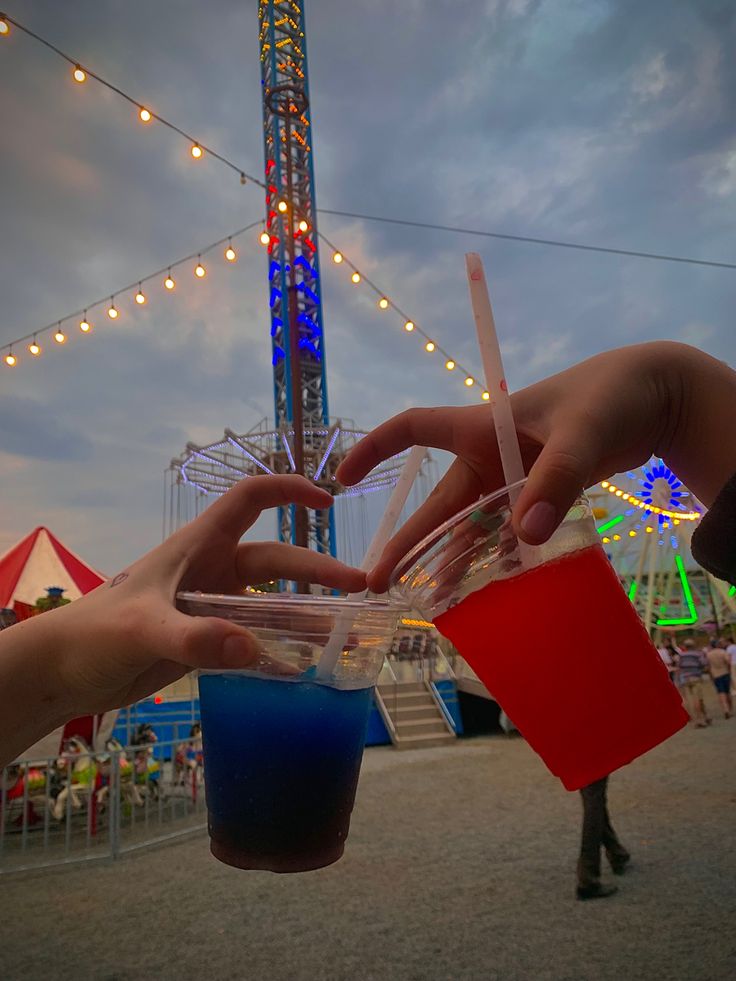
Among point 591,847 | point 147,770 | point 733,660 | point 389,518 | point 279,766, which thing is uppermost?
point 389,518

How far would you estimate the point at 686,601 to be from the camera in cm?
2164

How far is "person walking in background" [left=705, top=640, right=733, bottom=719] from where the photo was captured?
11477mm

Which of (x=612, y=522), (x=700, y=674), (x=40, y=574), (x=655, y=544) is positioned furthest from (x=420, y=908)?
(x=655, y=544)

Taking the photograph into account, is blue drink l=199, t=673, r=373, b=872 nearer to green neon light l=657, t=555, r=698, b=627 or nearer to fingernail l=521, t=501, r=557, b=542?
fingernail l=521, t=501, r=557, b=542

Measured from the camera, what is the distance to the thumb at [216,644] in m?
0.71

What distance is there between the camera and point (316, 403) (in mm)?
20969

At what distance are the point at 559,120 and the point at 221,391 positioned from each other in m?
18.0

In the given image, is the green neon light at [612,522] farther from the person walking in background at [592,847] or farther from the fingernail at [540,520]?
the fingernail at [540,520]

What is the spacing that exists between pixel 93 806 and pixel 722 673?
1054cm

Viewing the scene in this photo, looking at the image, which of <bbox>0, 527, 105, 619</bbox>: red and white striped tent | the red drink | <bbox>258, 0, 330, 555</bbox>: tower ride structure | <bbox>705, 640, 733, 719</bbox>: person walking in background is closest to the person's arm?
the red drink

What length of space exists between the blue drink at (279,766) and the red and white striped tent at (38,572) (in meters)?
8.54

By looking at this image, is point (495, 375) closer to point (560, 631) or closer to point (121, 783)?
point (560, 631)

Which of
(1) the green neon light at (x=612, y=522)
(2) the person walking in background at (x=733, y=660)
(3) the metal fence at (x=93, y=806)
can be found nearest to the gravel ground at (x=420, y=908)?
(3) the metal fence at (x=93, y=806)

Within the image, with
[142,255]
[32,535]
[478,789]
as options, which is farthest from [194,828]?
[142,255]
